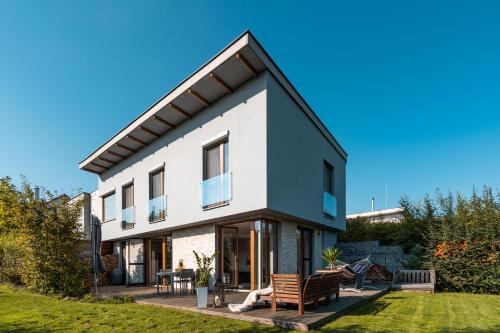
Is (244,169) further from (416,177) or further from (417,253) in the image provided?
(416,177)

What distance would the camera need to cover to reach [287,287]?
758 cm

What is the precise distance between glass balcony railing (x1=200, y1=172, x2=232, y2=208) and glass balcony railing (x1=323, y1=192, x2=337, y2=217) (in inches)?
197

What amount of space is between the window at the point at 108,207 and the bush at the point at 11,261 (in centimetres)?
451

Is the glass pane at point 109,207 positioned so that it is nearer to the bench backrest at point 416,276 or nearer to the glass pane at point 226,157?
the glass pane at point 226,157

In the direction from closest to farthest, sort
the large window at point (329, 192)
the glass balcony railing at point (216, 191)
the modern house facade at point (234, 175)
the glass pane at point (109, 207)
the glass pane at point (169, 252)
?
the modern house facade at point (234, 175) → the glass balcony railing at point (216, 191) → the large window at point (329, 192) → the glass pane at point (169, 252) → the glass pane at point (109, 207)


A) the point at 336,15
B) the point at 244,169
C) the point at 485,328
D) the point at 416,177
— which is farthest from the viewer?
the point at 416,177

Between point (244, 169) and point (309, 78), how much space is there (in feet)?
33.7

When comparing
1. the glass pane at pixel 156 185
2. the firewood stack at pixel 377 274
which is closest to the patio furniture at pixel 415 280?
the firewood stack at pixel 377 274

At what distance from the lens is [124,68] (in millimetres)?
15141

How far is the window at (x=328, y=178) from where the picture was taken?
1510 cm

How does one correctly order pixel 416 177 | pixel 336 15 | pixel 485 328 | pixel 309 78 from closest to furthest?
pixel 485 328 → pixel 336 15 → pixel 309 78 → pixel 416 177

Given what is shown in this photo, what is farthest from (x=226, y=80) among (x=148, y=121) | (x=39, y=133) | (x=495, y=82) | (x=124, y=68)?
(x=495, y=82)

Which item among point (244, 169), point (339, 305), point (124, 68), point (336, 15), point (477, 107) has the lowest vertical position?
point (339, 305)

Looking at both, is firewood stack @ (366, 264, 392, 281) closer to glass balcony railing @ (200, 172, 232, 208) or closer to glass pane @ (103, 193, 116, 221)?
glass balcony railing @ (200, 172, 232, 208)
